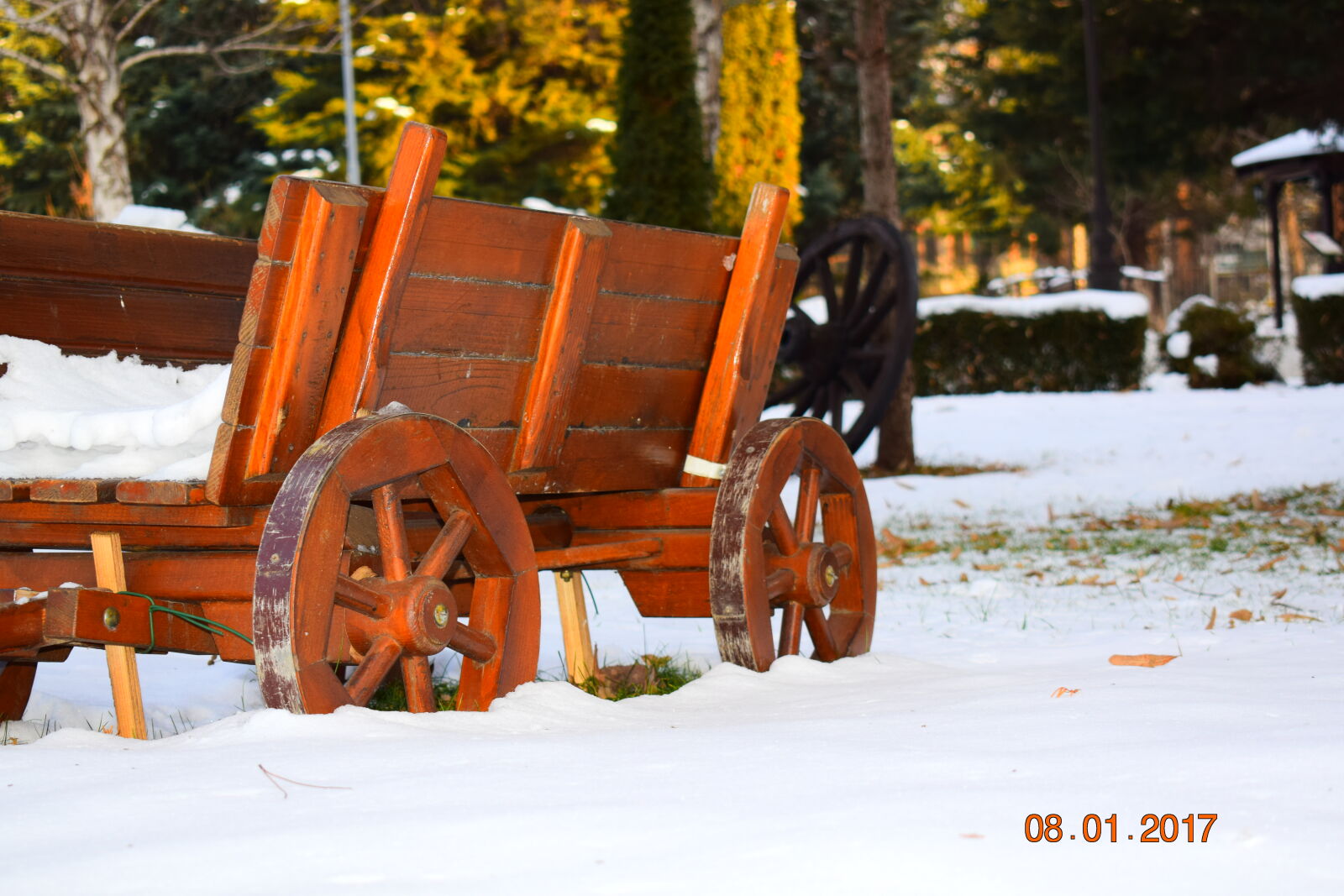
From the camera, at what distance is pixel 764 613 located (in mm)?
3039

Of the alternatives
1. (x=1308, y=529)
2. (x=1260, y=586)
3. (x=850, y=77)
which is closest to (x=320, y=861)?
(x=1260, y=586)

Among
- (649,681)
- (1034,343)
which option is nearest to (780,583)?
(649,681)

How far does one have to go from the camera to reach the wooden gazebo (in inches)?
763

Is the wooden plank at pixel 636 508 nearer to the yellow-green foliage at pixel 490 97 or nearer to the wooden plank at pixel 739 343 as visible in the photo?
the wooden plank at pixel 739 343

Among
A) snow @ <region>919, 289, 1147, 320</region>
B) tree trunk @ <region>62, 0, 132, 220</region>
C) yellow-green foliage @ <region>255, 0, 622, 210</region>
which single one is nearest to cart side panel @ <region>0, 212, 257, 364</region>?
tree trunk @ <region>62, 0, 132, 220</region>

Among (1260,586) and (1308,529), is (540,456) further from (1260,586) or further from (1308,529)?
(1308,529)

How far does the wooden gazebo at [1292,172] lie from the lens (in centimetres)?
1939

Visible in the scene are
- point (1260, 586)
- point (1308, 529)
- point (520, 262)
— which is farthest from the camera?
point (1308, 529)

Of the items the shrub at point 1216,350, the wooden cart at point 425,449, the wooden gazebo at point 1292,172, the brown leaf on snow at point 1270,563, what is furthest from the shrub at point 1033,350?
the wooden cart at point 425,449

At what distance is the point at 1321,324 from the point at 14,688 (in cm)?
1528

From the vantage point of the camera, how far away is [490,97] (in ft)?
79.3

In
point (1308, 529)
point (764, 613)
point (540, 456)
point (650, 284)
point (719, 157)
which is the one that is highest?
point (719, 157)

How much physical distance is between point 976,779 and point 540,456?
1.21 meters
